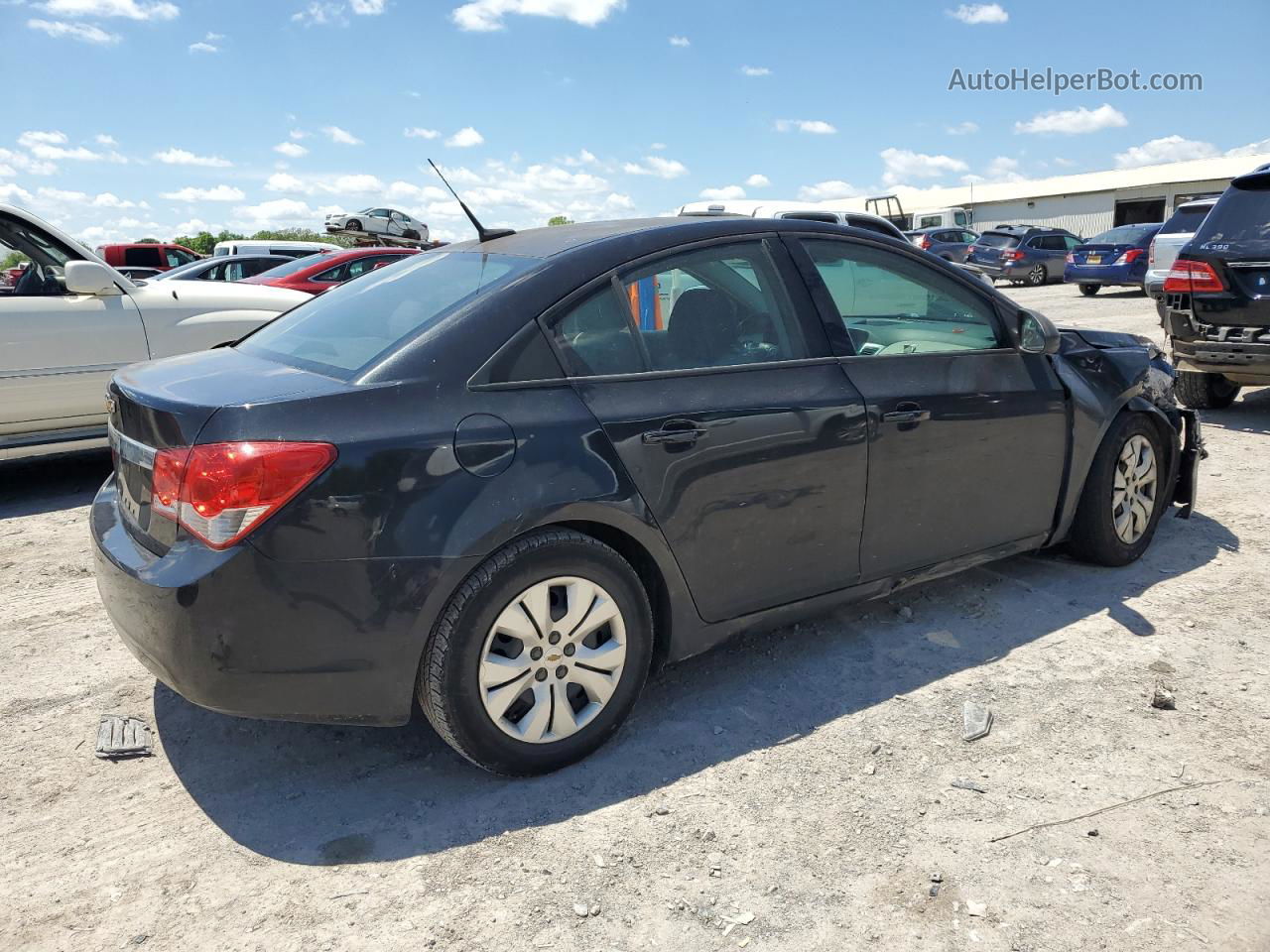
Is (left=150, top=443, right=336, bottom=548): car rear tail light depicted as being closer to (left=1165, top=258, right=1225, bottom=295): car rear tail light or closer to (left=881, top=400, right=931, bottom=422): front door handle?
(left=881, top=400, right=931, bottom=422): front door handle

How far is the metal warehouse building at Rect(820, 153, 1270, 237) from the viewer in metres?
43.3

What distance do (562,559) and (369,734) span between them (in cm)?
101

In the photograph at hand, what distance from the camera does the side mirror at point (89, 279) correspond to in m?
6.25

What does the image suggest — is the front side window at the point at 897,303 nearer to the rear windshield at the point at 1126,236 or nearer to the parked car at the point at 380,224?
the rear windshield at the point at 1126,236

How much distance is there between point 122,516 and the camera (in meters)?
3.03

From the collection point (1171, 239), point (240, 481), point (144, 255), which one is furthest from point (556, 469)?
point (144, 255)

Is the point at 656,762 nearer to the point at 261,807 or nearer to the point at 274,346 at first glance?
the point at 261,807

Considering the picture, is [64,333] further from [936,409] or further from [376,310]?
[936,409]

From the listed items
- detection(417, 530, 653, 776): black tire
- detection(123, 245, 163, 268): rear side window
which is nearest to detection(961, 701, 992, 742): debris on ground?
detection(417, 530, 653, 776): black tire

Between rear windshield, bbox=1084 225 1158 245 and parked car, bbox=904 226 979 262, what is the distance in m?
5.80

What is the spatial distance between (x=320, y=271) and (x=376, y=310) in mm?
9282

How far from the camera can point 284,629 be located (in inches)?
102

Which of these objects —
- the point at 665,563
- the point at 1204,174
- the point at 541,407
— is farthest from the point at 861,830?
the point at 1204,174

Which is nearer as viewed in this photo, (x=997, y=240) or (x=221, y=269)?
(x=221, y=269)
